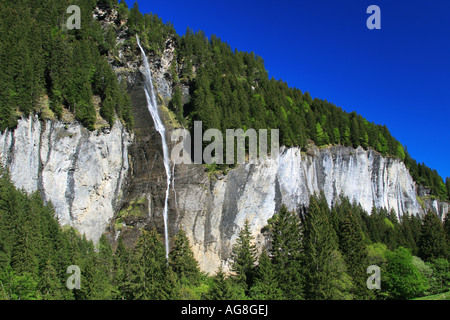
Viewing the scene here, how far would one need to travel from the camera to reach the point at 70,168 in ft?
142

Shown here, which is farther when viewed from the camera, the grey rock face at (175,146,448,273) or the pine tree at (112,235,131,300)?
the grey rock face at (175,146,448,273)

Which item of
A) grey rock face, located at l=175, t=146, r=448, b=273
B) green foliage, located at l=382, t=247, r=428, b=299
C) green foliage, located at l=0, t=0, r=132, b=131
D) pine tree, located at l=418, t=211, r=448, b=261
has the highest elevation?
green foliage, located at l=0, t=0, r=132, b=131

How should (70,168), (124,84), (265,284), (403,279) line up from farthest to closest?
(124,84), (70,168), (403,279), (265,284)

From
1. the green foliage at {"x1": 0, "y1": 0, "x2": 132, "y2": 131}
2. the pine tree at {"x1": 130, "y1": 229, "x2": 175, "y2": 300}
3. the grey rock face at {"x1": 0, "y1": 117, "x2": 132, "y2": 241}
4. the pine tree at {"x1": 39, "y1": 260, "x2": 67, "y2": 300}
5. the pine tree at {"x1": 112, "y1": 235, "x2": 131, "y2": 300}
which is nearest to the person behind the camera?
the pine tree at {"x1": 39, "y1": 260, "x2": 67, "y2": 300}

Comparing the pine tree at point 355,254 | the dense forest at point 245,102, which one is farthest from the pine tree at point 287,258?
the dense forest at point 245,102

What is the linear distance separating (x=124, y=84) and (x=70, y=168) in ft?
66.3

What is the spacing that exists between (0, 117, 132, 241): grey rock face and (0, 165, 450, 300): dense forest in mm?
2216

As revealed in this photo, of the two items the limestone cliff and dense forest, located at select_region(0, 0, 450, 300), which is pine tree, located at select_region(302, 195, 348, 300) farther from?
the limestone cliff

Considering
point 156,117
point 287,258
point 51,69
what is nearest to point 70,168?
point 51,69

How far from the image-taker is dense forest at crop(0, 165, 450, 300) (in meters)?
30.8

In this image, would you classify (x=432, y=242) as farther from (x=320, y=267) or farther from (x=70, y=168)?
(x=70, y=168)

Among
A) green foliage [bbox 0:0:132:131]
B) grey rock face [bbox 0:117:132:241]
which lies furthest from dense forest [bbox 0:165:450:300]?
green foliage [bbox 0:0:132:131]

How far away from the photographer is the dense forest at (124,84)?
4372 centimetres
